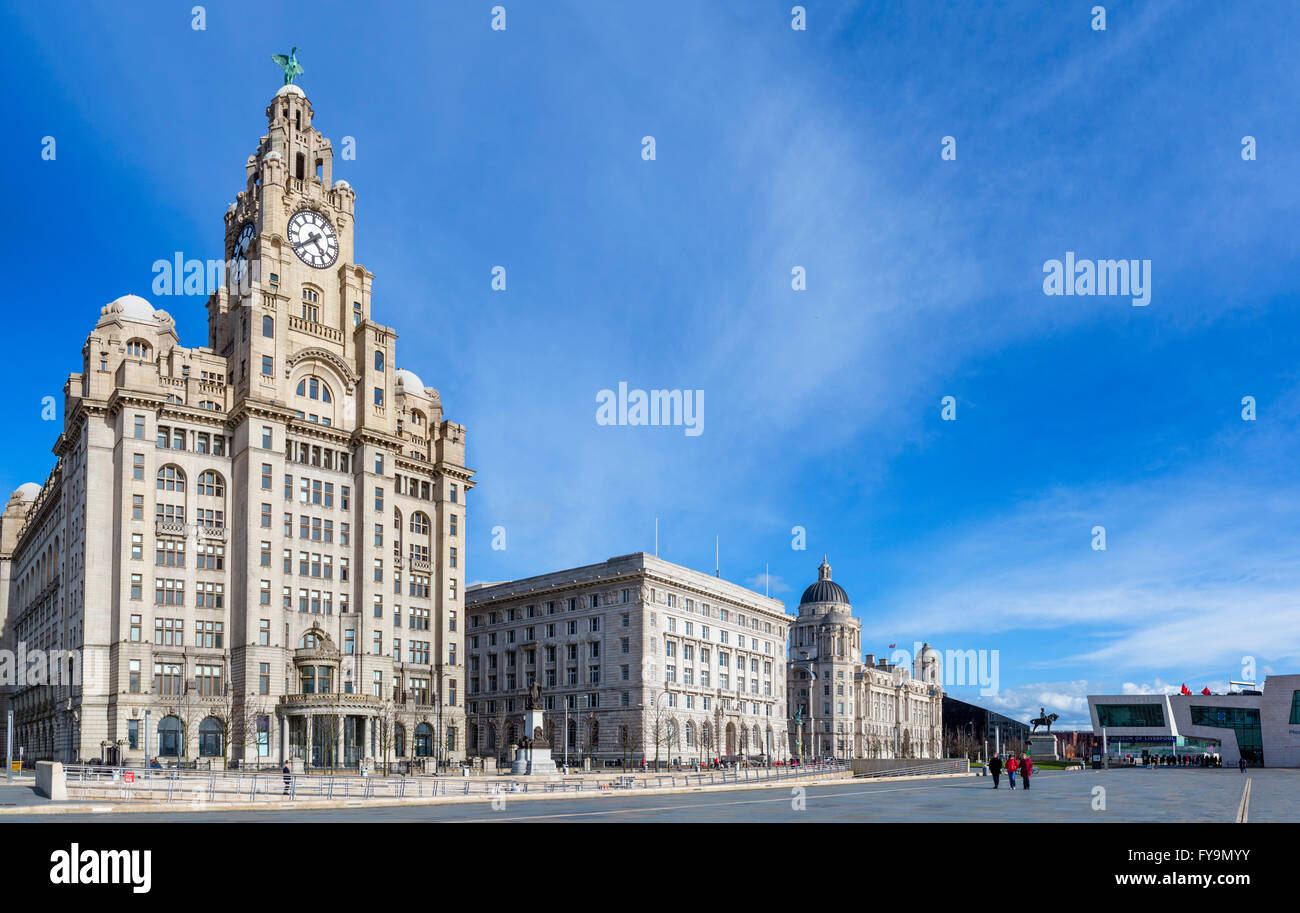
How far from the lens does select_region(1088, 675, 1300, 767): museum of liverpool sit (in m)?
151

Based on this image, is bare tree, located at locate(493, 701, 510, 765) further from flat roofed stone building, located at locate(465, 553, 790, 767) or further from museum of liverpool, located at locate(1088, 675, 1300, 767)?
museum of liverpool, located at locate(1088, 675, 1300, 767)

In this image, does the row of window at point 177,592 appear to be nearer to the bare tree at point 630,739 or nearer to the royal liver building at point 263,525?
the royal liver building at point 263,525

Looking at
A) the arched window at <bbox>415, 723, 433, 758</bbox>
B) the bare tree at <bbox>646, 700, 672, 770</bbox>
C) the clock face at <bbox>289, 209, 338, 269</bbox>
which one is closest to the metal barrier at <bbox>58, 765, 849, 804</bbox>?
the arched window at <bbox>415, 723, 433, 758</bbox>

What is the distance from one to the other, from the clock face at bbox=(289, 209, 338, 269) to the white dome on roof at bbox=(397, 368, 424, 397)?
1710cm

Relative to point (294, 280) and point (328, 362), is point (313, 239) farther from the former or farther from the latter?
point (328, 362)

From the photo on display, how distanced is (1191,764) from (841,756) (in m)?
57.0

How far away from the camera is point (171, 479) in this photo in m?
95.2

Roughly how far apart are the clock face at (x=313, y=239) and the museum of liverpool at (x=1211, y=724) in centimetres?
12527

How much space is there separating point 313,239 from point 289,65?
21.9 metres

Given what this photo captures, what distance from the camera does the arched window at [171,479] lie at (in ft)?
310

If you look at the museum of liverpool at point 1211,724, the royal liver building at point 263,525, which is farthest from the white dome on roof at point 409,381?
the museum of liverpool at point 1211,724

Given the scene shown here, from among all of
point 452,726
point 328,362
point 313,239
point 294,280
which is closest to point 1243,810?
point 452,726
